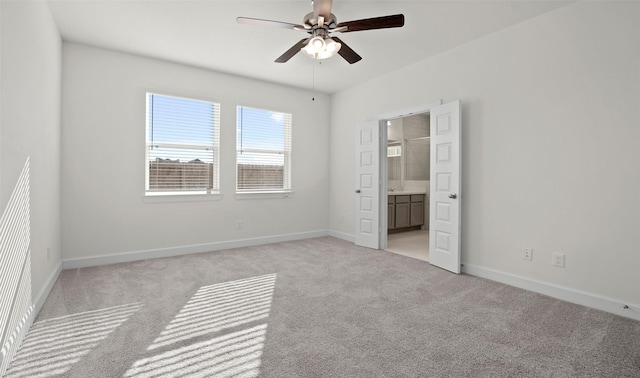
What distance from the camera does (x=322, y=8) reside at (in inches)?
98.8

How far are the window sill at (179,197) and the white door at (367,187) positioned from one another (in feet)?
7.37

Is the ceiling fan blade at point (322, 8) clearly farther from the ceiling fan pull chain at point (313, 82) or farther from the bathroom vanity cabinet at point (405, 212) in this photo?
the bathroom vanity cabinet at point (405, 212)

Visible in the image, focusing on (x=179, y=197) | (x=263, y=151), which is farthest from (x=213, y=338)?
(x=263, y=151)

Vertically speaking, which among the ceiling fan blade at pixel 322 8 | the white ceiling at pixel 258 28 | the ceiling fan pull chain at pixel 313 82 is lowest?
the ceiling fan blade at pixel 322 8

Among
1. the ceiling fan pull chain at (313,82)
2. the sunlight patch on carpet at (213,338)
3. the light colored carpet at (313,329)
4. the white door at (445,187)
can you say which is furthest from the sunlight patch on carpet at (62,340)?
the ceiling fan pull chain at (313,82)

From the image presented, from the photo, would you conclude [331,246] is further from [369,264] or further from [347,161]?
[347,161]

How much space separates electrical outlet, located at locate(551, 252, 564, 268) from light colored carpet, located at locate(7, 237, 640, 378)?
1.15ft

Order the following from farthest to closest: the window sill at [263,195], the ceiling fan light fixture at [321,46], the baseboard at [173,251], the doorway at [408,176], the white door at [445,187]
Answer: the doorway at [408,176] < the window sill at [263,195] < the baseboard at [173,251] < the white door at [445,187] < the ceiling fan light fixture at [321,46]

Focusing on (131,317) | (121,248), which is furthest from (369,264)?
(121,248)

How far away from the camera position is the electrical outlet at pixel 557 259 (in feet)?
9.88

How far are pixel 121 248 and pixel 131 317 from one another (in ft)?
6.55

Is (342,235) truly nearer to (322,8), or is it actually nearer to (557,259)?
(557,259)

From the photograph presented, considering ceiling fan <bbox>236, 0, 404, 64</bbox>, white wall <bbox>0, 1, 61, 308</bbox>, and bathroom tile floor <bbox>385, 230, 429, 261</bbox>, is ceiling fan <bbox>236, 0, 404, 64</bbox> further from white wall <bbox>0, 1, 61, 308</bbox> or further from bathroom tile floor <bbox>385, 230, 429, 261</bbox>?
bathroom tile floor <bbox>385, 230, 429, 261</bbox>

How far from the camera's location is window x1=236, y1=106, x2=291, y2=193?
514 centimetres
